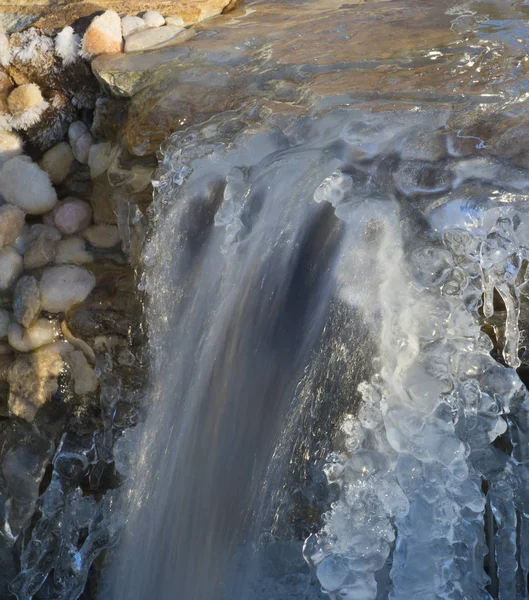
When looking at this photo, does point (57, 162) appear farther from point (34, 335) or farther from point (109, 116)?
point (34, 335)

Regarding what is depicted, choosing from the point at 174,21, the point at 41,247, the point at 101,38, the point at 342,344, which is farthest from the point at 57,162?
the point at 342,344

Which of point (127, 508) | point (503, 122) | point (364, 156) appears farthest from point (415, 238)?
point (127, 508)

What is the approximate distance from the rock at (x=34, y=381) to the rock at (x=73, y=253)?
1.09 ft

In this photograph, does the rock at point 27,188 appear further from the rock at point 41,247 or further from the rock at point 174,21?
the rock at point 174,21

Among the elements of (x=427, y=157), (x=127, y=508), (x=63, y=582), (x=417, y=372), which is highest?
(x=427, y=157)

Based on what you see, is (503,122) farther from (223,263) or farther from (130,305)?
(130,305)

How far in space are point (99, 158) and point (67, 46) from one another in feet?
1.71

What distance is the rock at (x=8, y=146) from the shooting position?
2816 mm

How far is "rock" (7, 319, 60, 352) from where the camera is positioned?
254 centimetres

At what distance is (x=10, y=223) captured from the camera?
8.75ft

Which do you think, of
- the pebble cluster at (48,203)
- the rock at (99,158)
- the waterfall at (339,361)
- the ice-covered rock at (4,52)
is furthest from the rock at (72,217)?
the ice-covered rock at (4,52)

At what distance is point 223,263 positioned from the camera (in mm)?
2082

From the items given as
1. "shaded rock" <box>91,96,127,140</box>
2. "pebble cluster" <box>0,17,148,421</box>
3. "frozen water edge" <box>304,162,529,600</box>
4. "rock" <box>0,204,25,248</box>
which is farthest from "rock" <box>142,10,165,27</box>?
"frozen water edge" <box>304,162,529,600</box>

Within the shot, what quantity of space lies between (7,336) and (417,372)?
154cm
